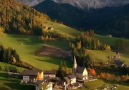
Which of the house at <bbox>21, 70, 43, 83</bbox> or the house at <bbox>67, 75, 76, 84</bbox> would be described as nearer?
the house at <bbox>21, 70, 43, 83</bbox>

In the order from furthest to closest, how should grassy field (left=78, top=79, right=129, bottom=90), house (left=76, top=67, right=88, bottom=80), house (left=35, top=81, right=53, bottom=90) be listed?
house (left=76, top=67, right=88, bottom=80), grassy field (left=78, top=79, right=129, bottom=90), house (left=35, top=81, right=53, bottom=90)

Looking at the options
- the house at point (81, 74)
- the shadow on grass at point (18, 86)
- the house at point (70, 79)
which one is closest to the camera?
the shadow on grass at point (18, 86)

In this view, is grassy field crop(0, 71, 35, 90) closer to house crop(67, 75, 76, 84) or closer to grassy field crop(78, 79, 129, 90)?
house crop(67, 75, 76, 84)

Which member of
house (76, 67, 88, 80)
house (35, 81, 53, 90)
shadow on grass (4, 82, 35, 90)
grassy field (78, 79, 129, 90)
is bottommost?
grassy field (78, 79, 129, 90)

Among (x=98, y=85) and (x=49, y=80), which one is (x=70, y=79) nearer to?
(x=49, y=80)

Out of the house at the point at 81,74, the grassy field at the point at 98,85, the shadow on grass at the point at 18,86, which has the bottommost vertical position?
the grassy field at the point at 98,85

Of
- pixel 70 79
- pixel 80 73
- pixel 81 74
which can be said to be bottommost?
pixel 81 74

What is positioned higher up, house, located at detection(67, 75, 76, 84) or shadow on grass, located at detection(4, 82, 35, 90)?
shadow on grass, located at detection(4, 82, 35, 90)

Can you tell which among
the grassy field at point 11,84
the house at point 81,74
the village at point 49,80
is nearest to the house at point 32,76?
the village at point 49,80

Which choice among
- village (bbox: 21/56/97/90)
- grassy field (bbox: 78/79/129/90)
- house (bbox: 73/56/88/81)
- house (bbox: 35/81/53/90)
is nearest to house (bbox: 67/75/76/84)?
village (bbox: 21/56/97/90)

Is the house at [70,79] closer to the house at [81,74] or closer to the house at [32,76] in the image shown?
the house at [81,74]

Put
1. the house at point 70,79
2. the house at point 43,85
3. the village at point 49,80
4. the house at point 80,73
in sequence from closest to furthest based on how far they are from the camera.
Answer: the house at point 43,85 → the village at point 49,80 → the house at point 70,79 → the house at point 80,73

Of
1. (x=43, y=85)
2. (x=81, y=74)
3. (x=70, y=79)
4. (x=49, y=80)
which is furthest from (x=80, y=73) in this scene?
(x=43, y=85)
